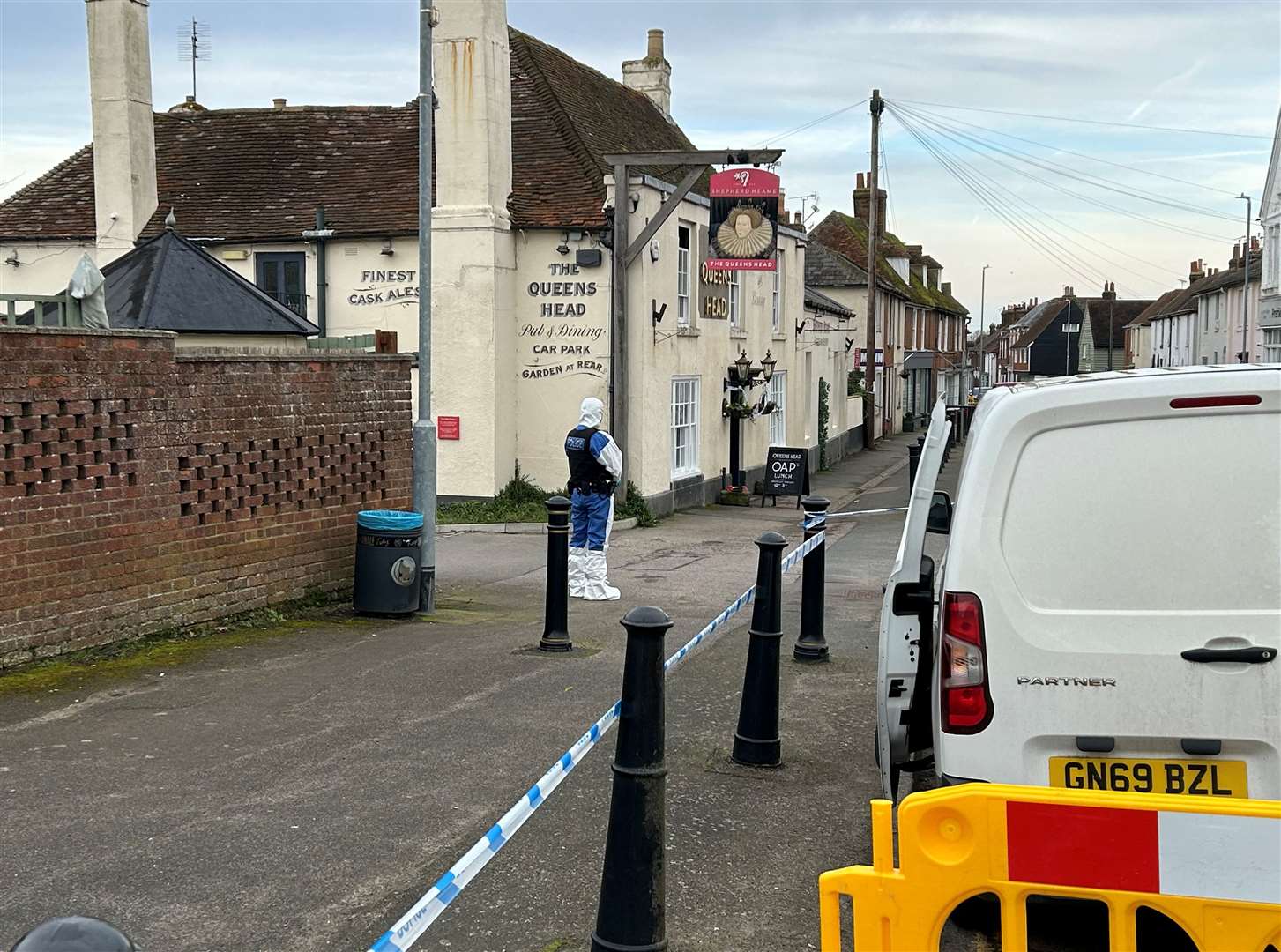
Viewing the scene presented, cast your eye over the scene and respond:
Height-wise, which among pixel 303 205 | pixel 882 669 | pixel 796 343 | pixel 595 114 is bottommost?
pixel 882 669

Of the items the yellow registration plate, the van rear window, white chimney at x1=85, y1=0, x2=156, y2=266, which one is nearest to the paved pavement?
the yellow registration plate

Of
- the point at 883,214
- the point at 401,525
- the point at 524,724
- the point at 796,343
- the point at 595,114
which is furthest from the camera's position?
the point at 883,214

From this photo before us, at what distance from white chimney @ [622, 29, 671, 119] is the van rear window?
2681 cm

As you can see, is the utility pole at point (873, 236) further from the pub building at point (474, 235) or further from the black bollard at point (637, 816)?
the black bollard at point (637, 816)

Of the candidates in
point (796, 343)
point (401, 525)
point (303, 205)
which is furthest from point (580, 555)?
point (796, 343)

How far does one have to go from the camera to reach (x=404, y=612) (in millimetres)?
10820

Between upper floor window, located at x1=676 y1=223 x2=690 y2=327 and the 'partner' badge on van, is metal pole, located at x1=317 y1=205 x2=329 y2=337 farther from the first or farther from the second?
the 'partner' badge on van

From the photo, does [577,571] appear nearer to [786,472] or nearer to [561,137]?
[561,137]

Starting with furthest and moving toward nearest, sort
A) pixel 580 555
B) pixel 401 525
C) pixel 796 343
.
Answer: pixel 796 343 → pixel 580 555 → pixel 401 525

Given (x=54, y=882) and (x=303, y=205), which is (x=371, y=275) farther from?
(x=54, y=882)

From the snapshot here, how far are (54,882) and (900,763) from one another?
327 centimetres

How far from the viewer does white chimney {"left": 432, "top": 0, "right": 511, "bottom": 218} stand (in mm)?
18516

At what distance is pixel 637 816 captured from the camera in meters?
4.11

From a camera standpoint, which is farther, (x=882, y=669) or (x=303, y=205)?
(x=303, y=205)
